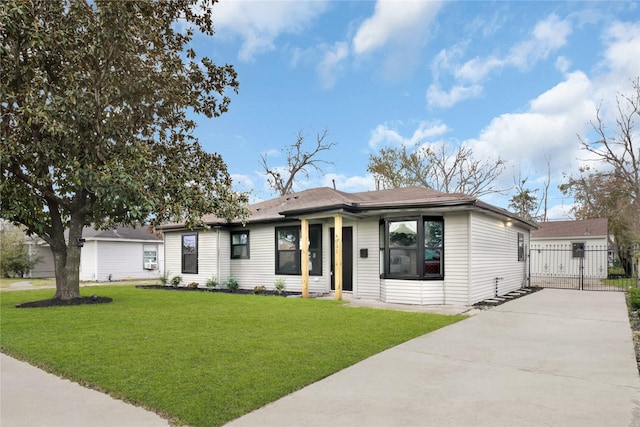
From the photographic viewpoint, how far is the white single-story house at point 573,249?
70.2 feet

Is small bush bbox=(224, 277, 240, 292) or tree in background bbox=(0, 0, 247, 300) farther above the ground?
tree in background bbox=(0, 0, 247, 300)

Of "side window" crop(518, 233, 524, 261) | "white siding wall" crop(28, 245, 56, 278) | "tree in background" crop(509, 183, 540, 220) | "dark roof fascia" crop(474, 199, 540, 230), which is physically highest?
"tree in background" crop(509, 183, 540, 220)

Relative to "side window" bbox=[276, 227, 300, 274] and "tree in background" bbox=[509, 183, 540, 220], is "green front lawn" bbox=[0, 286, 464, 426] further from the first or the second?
"tree in background" bbox=[509, 183, 540, 220]

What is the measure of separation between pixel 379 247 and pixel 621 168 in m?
19.9

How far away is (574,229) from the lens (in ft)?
74.1

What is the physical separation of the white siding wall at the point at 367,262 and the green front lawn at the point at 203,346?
1.95 meters

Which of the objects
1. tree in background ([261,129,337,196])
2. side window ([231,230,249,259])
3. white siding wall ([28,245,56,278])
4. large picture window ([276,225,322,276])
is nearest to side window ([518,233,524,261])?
large picture window ([276,225,322,276])

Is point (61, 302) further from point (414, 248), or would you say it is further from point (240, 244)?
point (414, 248)

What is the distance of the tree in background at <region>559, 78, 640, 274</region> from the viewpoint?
68.3 feet

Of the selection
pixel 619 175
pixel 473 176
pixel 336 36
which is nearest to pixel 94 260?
pixel 336 36

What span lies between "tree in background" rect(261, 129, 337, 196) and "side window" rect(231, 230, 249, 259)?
14.8 metres

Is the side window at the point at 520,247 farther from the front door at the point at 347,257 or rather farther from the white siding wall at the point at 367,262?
the front door at the point at 347,257

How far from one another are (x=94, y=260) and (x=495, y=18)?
21.6 m

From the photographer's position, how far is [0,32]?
8062 mm
